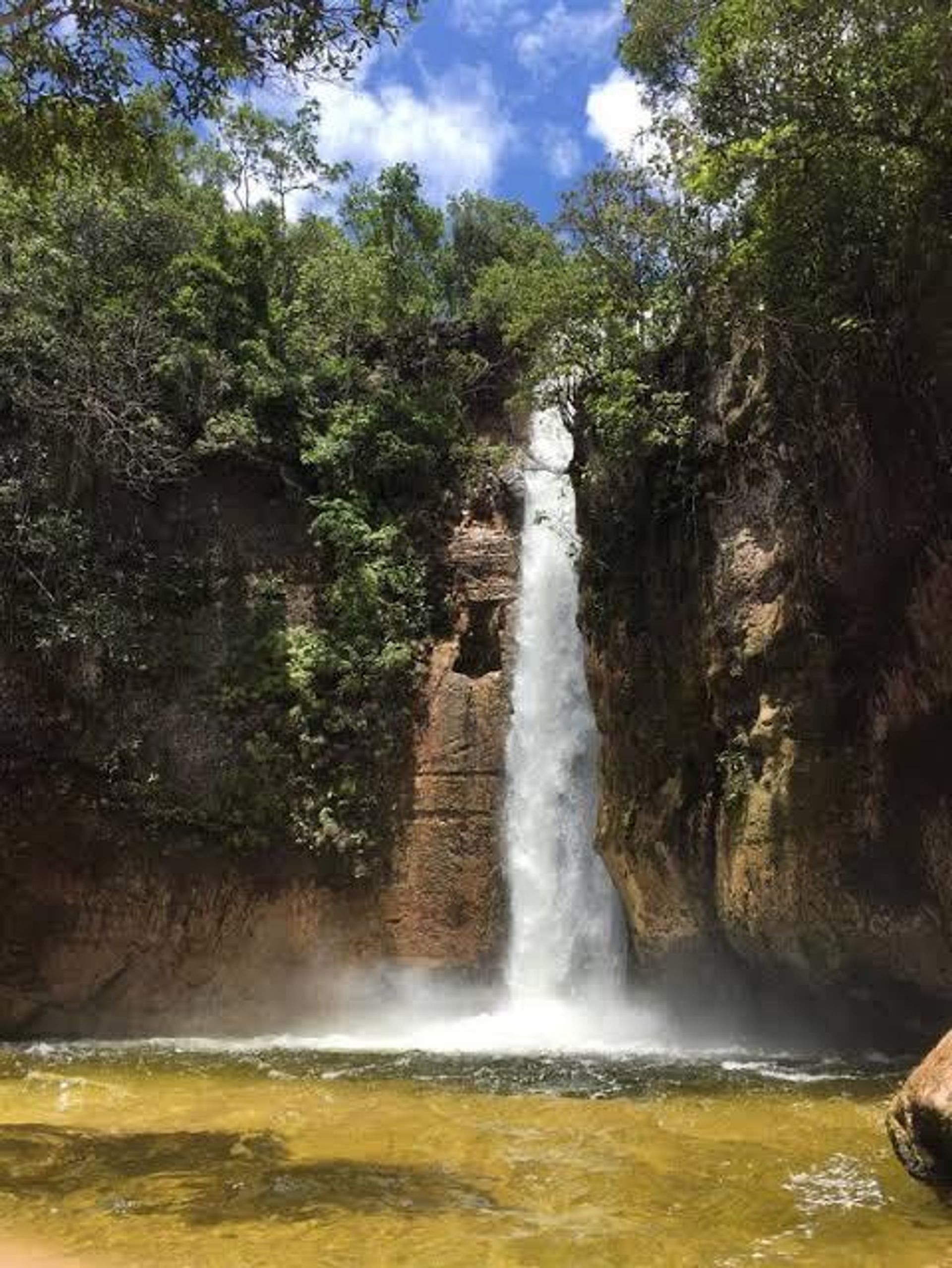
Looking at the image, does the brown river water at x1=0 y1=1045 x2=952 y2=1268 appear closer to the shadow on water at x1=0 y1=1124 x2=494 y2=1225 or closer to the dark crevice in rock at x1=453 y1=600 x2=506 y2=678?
the shadow on water at x1=0 y1=1124 x2=494 y2=1225

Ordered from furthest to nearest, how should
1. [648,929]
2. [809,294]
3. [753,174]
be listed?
[648,929] < [809,294] < [753,174]

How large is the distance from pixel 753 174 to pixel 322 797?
463 inches

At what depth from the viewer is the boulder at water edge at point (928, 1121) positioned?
6.73 m

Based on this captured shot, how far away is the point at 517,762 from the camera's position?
64.7 feet

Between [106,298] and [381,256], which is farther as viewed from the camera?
[381,256]

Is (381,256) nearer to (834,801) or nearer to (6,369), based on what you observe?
(6,369)

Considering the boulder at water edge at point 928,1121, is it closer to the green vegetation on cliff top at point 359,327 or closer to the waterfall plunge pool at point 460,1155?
the waterfall plunge pool at point 460,1155

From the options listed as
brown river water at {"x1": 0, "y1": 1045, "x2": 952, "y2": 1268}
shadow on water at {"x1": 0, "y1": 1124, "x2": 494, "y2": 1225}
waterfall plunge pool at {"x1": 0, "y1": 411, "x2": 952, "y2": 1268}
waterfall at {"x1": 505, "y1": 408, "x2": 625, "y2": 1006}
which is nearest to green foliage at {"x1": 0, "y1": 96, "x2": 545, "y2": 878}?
waterfall at {"x1": 505, "y1": 408, "x2": 625, "y2": 1006}

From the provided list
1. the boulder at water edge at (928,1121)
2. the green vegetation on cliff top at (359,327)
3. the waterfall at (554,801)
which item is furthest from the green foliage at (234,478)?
the boulder at water edge at (928,1121)

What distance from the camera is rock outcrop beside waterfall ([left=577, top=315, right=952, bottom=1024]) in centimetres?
1291

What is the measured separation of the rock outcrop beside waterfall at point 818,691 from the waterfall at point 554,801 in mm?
2470

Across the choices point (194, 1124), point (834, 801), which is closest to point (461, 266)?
point (834, 801)

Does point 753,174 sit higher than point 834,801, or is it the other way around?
point 753,174

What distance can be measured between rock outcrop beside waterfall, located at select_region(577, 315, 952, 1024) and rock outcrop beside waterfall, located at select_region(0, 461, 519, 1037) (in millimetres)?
4657
